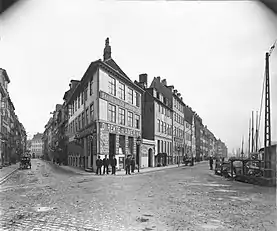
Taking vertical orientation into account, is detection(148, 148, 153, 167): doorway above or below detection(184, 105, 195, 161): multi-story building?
below

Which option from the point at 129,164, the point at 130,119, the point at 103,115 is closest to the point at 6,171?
the point at 103,115

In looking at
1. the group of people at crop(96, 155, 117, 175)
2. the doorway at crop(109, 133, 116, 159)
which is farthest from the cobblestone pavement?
the doorway at crop(109, 133, 116, 159)

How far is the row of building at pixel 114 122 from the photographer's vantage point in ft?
24.7

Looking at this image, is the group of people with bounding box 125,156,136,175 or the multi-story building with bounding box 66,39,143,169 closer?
the multi-story building with bounding box 66,39,143,169

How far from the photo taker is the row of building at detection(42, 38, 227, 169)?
754cm

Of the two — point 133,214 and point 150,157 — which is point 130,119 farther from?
point 133,214

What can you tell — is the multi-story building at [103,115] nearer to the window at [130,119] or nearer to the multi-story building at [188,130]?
the window at [130,119]

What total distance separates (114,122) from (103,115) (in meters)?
1.89

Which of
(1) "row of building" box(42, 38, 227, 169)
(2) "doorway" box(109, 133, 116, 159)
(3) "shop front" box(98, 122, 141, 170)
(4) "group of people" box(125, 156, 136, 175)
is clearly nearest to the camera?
(1) "row of building" box(42, 38, 227, 169)

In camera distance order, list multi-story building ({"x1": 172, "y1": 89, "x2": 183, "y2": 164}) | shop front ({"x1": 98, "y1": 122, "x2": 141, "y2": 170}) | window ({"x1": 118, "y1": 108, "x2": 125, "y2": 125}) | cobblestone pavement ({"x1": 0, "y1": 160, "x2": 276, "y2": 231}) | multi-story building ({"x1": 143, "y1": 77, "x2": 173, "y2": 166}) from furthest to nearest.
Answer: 1. multi-story building ({"x1": 172, "y1": 89, "x2": 183, "y2": 164})
2. multi-story building ({"x1": 143, "y1": 77, "x2": 173, "y2": 166})
3. window ({"x1": 118, "y1": 108, "x2": 125, "y2": 125})
4. shop front ({"x1": 98, "y1": 122, "x2": 141, "y2": 170})
5. cobblestone pavement ({"x1": 0, "y1": 160, "x2": 276, "y2": 231})

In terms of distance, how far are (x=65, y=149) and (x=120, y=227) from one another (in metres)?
4.78

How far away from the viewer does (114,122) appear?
728 inches

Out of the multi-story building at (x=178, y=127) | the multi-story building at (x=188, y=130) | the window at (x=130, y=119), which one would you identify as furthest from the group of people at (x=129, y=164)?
the multi-story building at (x=188, y=130)

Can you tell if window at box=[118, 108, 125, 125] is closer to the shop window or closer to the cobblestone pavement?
the shop window
